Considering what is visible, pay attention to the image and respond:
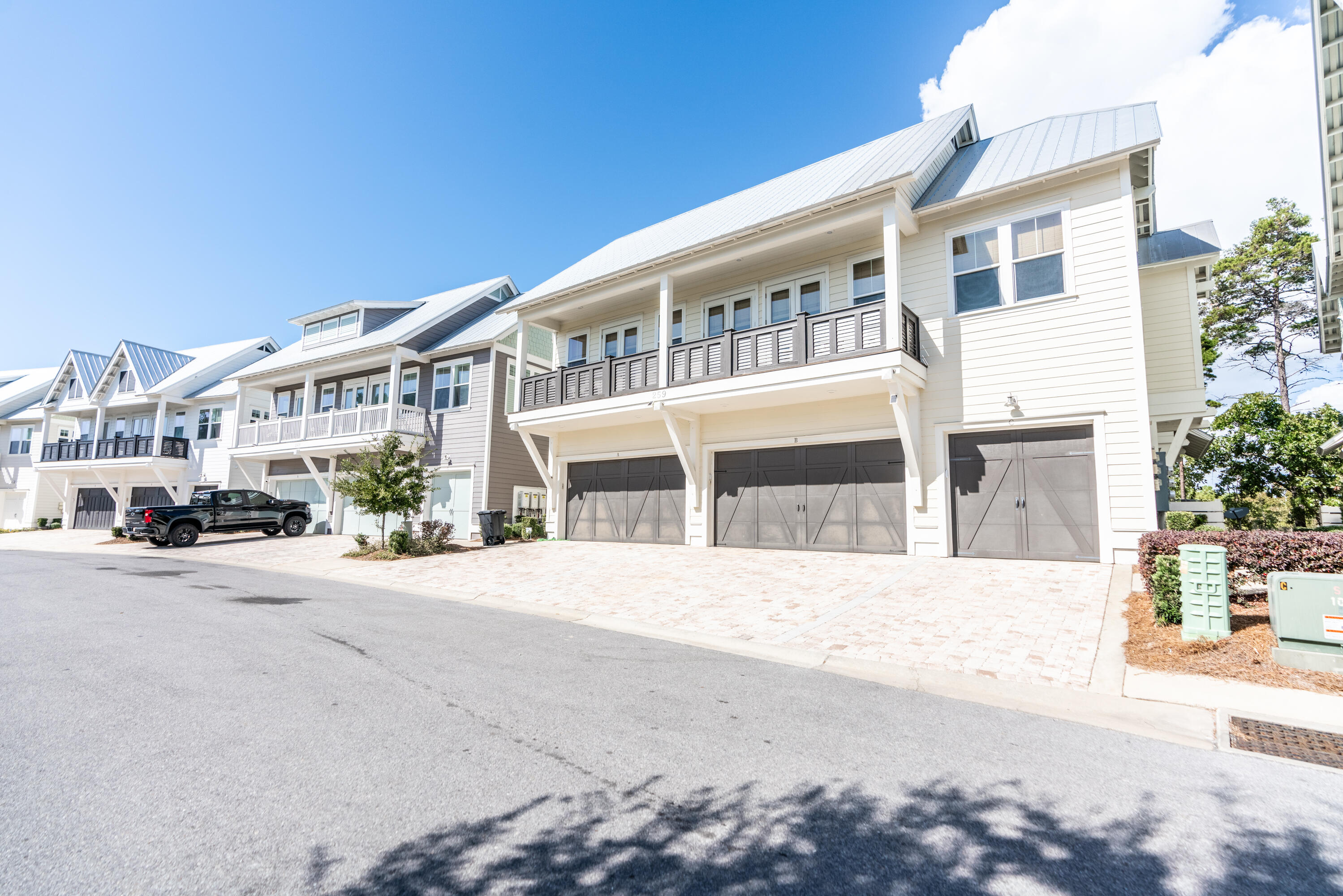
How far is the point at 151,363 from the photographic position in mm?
32406

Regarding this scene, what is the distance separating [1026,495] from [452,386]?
1847 cm

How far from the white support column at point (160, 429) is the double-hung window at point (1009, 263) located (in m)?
34.6

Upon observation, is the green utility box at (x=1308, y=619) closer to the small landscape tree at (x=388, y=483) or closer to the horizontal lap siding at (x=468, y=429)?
the small landscape tree at (x=388, y=483)

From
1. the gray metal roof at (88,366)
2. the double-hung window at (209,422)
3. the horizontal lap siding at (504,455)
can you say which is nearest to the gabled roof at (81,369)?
the gray metal roof at (88,366)

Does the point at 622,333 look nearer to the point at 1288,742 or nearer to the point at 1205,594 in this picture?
the point at 1205,594

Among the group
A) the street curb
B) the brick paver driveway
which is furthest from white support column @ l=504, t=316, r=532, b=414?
the street curb

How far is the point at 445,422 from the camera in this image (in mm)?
22156

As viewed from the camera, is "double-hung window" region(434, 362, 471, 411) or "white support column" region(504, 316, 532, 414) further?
"double-hung window" region(434, 362, 471, 411)

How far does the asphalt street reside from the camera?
2666mm

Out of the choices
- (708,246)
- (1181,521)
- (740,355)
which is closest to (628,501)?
(740,355)

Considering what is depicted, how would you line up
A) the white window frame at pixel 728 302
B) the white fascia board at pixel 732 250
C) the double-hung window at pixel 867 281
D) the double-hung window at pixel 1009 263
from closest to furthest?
the double-hung window at pixel 1009 263 → the white fascia board at pixel 732 250 → the double-hung window at pixel 867 281 → the white window frame at pixel 728 302

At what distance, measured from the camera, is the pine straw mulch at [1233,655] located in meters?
5.24

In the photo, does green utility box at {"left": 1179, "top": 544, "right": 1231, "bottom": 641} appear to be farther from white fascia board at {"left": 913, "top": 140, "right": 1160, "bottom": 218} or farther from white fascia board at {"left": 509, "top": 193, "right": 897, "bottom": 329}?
white fascia board at {"left": 509, "top": 193, "right": 897, "bottom": 329}

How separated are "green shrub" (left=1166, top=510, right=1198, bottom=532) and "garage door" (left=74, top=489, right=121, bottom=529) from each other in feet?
145
